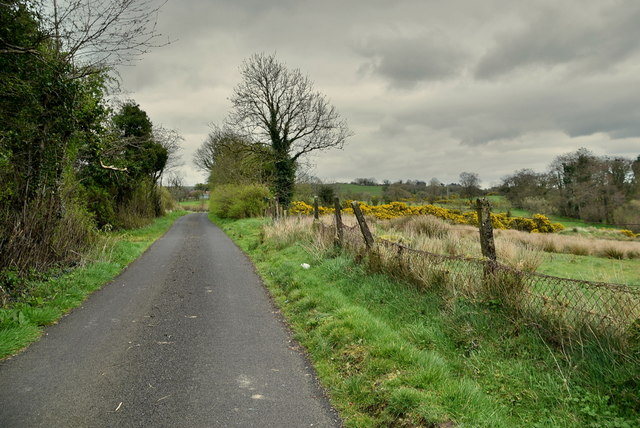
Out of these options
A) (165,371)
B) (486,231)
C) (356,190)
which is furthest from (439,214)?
(356,190)

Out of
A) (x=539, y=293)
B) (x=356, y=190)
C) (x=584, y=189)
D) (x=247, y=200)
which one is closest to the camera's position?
(x=539, y=293)

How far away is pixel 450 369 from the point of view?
427cm

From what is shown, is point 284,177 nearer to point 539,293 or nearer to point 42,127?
point 42,127

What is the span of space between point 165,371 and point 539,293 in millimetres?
4807

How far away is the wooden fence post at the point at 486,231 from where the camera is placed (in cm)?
563

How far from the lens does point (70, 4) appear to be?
7891 mm

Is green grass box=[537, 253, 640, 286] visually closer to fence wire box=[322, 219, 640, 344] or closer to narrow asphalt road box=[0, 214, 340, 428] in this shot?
fence wire box=[322, 219, 640, 344]

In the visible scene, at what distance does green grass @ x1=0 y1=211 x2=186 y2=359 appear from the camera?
221 inches

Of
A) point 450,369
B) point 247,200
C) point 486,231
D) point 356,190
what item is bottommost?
point 450,369

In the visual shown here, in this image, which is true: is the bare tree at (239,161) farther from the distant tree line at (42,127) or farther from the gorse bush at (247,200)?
the distant tree line at (42,127)

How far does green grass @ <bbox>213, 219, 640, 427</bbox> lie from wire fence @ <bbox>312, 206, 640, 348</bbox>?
0.19m

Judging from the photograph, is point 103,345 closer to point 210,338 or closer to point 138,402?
point 210,338

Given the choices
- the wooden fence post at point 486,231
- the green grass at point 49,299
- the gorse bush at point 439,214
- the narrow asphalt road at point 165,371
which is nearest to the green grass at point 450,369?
the narrow asphalt road at point 165,371

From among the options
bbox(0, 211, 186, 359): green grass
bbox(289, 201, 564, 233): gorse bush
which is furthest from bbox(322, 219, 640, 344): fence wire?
bbox(289, 201, 564, 233): gorse bush
